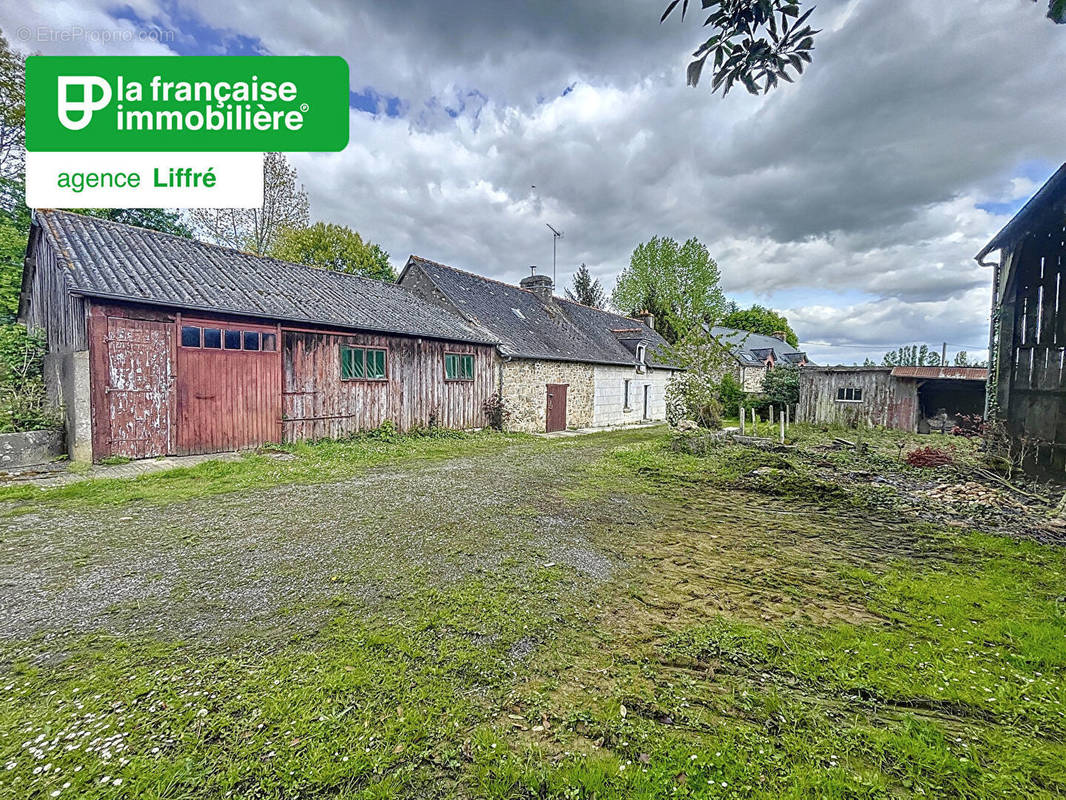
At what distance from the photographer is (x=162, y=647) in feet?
8.69

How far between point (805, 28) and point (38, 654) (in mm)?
5777

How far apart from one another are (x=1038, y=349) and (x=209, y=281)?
15379 millimetres

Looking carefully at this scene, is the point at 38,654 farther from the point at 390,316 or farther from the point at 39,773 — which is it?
the point at 390,316

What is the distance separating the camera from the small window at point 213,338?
9086mm

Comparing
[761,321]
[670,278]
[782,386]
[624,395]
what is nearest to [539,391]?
[624,395]

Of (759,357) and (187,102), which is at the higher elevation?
(187,102)

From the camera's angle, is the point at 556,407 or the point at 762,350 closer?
the point at 556,407

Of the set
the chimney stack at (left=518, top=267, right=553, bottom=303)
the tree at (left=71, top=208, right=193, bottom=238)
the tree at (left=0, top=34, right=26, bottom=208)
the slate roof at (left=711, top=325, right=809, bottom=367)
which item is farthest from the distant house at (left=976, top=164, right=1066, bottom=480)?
the tree at (left=0, top=34, right=26, bottom=208)

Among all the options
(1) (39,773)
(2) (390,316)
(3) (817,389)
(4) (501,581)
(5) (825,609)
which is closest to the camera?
(1) (39,773)

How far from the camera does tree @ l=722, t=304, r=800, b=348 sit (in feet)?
150

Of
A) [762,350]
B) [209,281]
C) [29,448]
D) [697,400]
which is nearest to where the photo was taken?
[29,448]

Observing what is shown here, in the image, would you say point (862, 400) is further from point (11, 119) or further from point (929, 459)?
point (11, 119)

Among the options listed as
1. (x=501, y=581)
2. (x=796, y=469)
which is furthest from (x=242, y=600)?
(x=796, y=469)

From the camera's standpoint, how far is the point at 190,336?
8.88 m
